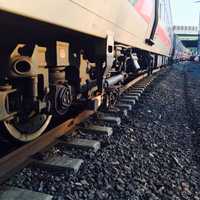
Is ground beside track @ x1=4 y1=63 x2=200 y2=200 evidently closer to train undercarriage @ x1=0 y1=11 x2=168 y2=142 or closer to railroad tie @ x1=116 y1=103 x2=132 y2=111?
train undercarriage @ x1=0 y1=11 x2=168 y2=142

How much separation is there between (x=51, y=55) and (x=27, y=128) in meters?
0.82

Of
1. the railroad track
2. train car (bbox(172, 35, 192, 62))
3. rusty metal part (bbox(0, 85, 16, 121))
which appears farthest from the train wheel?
train car (bbox(172, 35, 192, 62))

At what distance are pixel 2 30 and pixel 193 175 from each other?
207 centimetres

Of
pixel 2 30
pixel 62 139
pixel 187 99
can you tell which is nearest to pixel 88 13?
pixel 2 30

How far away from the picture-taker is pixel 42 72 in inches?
136

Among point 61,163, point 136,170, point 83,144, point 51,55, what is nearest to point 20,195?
point 61,163

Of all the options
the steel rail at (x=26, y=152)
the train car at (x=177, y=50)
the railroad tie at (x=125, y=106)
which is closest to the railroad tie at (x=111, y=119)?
the steel rail at (x=26, y=152)

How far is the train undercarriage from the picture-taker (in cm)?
299

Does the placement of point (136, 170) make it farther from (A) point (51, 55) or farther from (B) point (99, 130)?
(A) point (51, 55)

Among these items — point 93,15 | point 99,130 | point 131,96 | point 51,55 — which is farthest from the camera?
point 131,96

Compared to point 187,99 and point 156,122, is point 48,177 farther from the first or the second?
point 187,99

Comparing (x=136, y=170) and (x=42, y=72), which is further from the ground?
(x=42, y=72)

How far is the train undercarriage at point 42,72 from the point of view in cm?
299

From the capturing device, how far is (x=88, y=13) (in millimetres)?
3264
